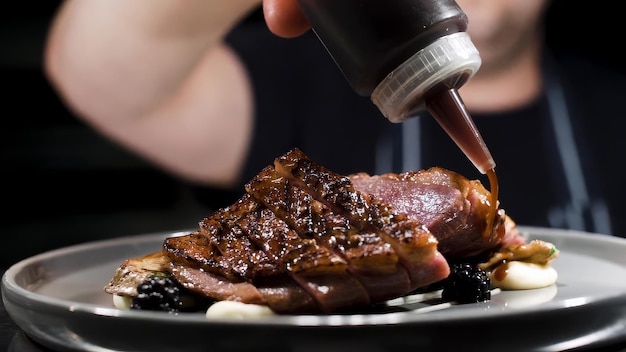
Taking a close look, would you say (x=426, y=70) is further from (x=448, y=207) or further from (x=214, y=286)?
(x=214, y=286)

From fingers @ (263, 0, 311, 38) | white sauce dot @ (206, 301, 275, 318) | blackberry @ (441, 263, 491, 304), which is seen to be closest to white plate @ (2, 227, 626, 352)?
white sauce dot @ (206, 301, 275, 318)

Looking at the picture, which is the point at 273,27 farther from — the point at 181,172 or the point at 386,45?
the point at 181,172

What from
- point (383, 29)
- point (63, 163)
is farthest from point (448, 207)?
point (63, 163)

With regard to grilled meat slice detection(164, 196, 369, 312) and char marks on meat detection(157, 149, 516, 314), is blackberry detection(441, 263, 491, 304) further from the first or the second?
grilled meat slice detection(164, 196, 369, 312)

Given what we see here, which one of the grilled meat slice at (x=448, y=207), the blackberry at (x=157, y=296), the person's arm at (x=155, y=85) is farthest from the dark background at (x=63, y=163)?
the blackberry at (x=157, y=296)

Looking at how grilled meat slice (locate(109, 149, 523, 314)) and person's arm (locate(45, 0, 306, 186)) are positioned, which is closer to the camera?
grilled meat slice (locate(109, 149, 523, 314))

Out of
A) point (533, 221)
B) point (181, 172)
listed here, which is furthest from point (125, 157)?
point (533, 221)
